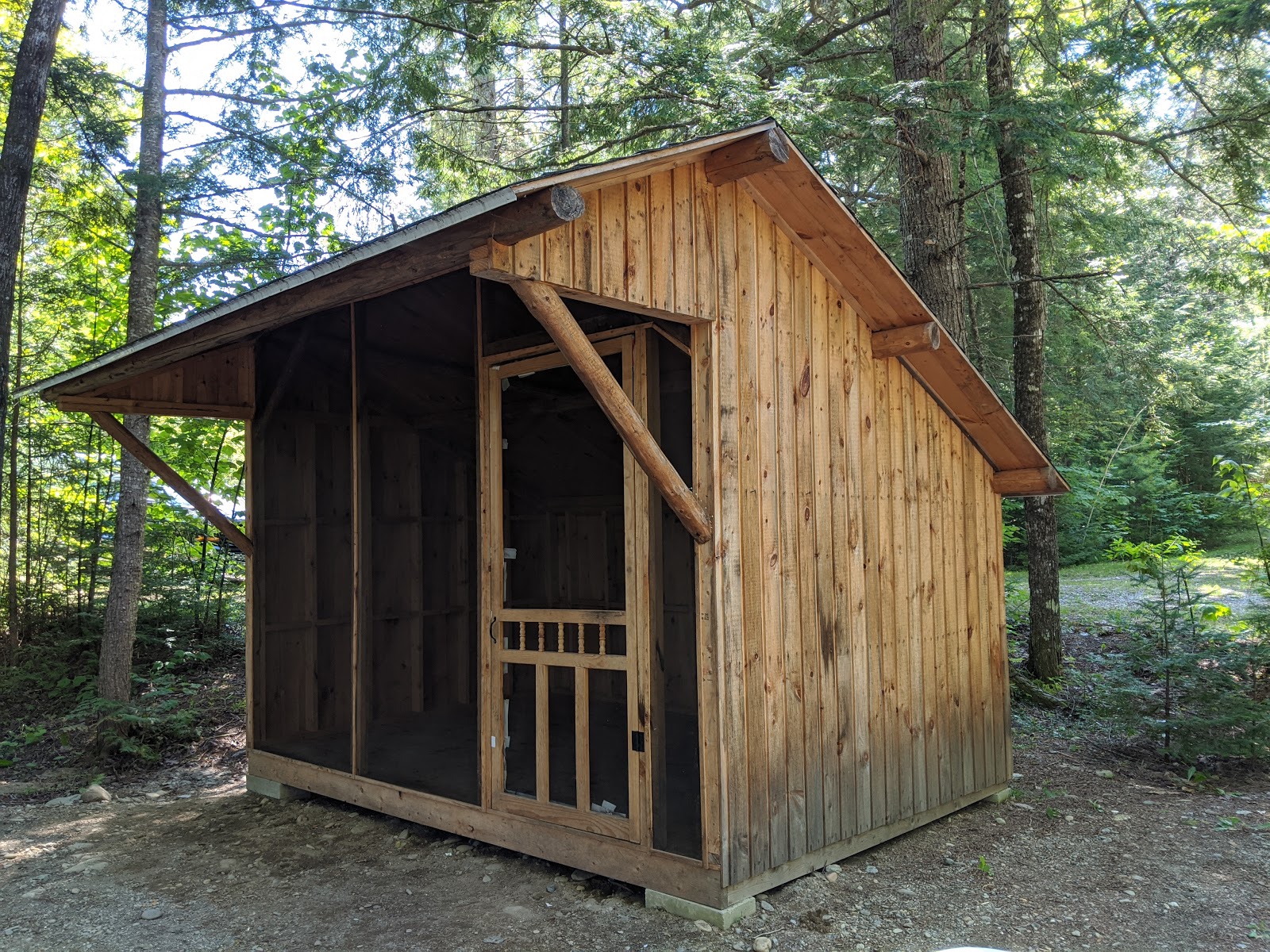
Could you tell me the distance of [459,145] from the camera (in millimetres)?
9531

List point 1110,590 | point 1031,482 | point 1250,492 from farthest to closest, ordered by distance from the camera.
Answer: point 1110,590, point 1250,492, point 1031,482

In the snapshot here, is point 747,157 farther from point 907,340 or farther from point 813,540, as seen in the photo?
point 813,540

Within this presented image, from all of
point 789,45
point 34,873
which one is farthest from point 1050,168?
point 34,873

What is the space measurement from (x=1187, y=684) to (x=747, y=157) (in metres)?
4.74

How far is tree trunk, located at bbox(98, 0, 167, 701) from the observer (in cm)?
702

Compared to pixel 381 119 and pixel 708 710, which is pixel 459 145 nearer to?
pixel 381 119

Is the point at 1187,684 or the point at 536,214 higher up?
the point at 536,214

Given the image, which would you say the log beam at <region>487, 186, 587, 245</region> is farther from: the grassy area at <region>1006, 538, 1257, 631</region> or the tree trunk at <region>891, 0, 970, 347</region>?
the grassy area at <region>1006, 538, 1257, 631</region>

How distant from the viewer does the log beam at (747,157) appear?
3.57m

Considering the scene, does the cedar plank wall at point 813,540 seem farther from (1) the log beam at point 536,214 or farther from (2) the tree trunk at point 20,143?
(2) the tree trunk at point 20,143

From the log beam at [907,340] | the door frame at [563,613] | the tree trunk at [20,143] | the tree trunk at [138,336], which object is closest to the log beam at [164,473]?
the tree trunk at [20,143]

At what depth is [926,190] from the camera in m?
6.88

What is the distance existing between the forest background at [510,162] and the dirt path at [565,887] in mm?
1523

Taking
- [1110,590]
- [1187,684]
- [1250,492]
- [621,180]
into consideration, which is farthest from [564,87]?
[1110,590]
